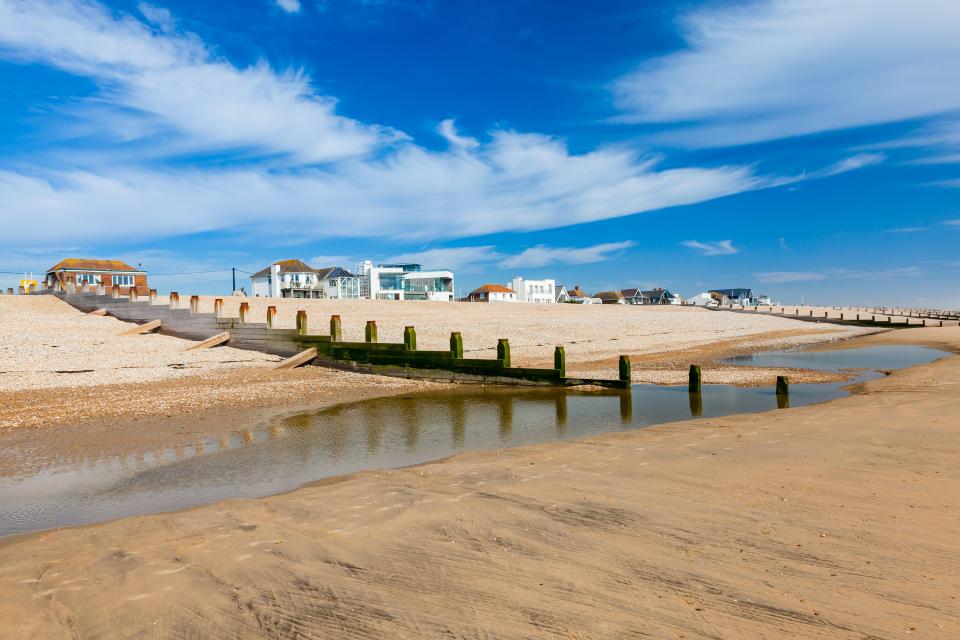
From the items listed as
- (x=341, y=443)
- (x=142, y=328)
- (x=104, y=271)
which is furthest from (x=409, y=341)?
(x=104, y=271)

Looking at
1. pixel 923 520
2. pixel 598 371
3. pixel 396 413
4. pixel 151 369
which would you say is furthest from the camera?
pixel 598 371

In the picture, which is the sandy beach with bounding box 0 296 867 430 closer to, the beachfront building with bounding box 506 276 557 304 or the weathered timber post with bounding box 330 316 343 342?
the weathered timber post with bounding box 330 316 343 342

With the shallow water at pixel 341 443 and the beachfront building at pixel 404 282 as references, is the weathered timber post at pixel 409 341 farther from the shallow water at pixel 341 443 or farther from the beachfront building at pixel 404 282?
the beachfront building at pixel 404 282

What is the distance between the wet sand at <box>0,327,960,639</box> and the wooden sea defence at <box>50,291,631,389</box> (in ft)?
34.0

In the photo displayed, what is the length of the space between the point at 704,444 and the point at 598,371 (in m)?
12.3

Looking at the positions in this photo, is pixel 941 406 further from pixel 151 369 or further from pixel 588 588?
pixel 151 369

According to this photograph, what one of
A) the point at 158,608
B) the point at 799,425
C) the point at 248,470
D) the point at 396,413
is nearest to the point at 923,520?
the point at 799,425

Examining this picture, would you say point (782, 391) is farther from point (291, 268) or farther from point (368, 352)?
point (291, 268)

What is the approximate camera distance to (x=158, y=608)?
3803mm

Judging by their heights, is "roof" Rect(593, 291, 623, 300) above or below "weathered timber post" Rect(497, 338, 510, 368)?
above

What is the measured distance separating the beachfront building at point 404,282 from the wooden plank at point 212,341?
176 ft

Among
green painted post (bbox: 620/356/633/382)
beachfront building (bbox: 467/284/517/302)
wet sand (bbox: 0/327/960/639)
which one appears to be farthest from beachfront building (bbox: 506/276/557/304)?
wet sand (bbox: 0/327/960/639)

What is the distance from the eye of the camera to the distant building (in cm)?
12118

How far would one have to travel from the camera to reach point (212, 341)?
21797 mm
